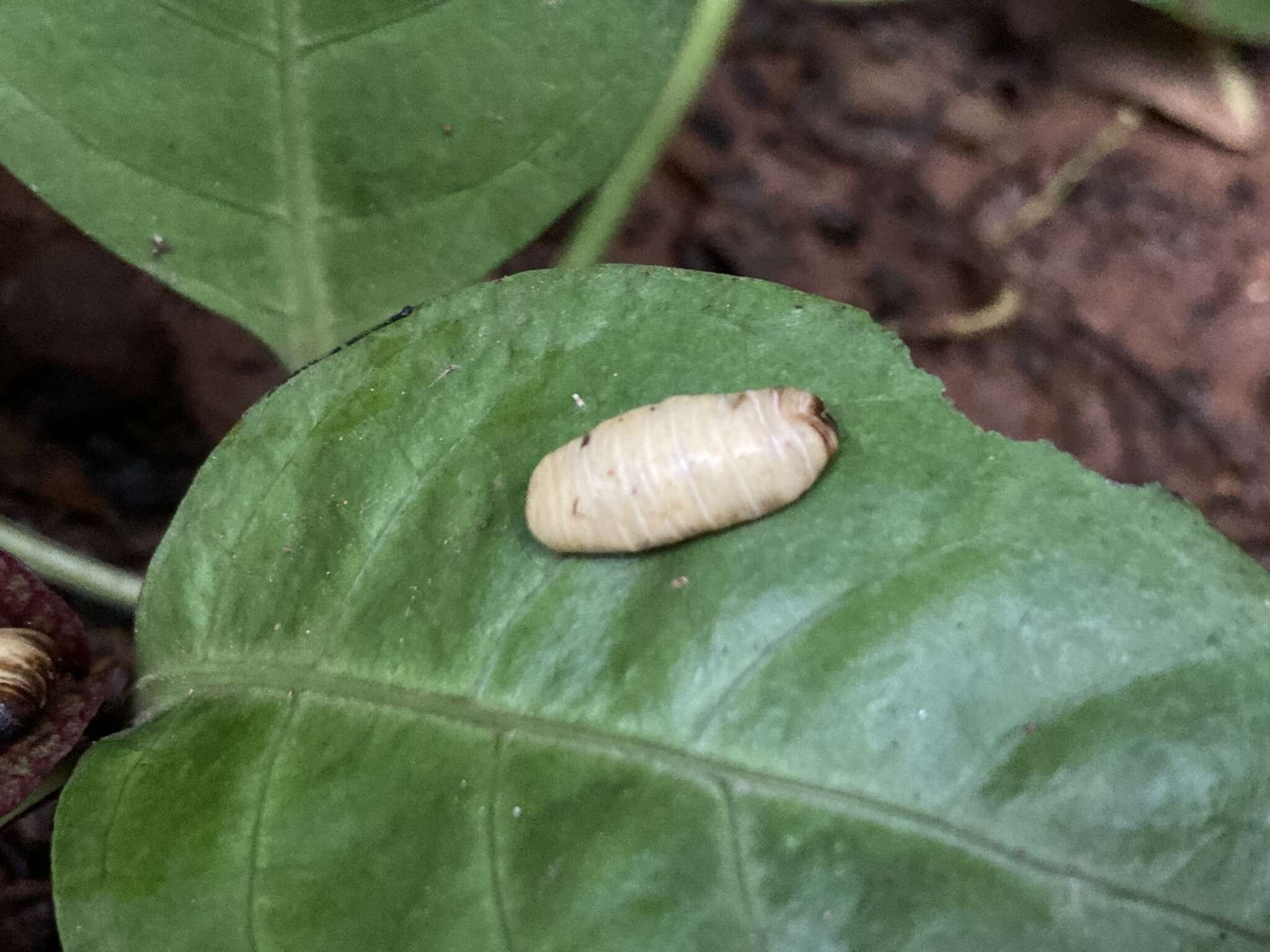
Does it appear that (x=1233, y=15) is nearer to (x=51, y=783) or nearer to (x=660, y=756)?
A: (x=660, y=756)

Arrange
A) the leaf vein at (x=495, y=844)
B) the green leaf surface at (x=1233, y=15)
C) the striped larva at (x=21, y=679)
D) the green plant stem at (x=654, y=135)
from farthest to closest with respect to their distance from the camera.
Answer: the green leaf surface at (x=1233, y=15)
the green plant stem at (x=654, y=135)
the striped larva at (x=21, y=679)
the leaf vein at (x=495, y=844)

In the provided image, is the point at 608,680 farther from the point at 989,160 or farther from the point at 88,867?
the point at 989,160

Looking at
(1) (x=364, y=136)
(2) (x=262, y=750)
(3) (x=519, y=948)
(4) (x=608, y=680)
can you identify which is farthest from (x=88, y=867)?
(1) (x=364, y=136)

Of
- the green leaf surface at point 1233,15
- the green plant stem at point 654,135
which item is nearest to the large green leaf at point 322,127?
the green plant stem at point 654,135

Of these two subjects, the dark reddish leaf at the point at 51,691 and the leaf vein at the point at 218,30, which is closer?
the dark reddish leaf at the point at 51,691

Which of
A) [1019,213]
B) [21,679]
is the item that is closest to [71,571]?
[21,679]

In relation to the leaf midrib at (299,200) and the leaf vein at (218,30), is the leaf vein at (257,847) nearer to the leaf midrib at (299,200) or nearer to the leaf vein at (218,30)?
the leaf midrib at (299,200)
